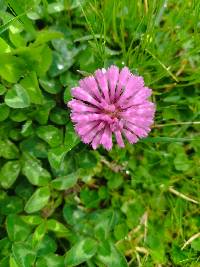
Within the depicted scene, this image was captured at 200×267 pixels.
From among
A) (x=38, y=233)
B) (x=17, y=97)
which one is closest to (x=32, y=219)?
(x=38, y=233)

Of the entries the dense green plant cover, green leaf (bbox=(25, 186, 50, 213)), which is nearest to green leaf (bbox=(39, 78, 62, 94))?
the dense green plant cover

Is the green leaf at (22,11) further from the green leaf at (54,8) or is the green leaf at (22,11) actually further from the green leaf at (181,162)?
the green leaf at (181,162)

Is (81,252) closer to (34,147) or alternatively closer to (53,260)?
Result: (53,260)

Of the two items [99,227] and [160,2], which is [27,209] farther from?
[160,2]

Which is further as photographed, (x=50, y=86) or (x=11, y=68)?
(x=50, y=86)

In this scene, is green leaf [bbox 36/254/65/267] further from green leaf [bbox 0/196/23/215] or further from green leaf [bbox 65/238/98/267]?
green leaf [bbox 0/196/23/215]

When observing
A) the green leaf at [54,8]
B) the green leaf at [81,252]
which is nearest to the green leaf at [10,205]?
the green leaf at [81,252]
